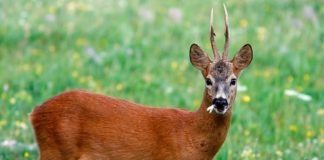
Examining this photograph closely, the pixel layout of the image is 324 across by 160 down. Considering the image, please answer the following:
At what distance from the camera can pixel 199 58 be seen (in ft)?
23.2

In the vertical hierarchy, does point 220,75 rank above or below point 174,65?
below

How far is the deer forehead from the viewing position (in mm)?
6773

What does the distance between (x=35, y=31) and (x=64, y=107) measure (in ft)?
17.7

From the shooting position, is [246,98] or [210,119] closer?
[210,119]

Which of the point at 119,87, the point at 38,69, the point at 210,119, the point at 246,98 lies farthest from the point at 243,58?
the point at 38,69

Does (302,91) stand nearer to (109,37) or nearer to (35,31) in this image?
(109,37)

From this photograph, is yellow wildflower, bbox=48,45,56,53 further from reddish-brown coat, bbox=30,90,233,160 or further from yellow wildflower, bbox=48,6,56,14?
reddish-brown coat, bbox=30,90,233,160

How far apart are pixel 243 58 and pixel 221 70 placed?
37cm

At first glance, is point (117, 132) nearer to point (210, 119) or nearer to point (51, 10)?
point (210, 119)

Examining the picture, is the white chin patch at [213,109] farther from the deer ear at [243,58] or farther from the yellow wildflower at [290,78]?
the yellow wildflower at [290,78]

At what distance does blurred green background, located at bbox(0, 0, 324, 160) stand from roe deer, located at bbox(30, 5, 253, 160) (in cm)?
118

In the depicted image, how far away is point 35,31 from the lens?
12219 millimetres

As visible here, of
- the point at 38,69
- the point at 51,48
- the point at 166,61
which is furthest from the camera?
the point at 51,48

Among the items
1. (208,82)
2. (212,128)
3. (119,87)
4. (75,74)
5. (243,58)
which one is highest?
(75,74)
